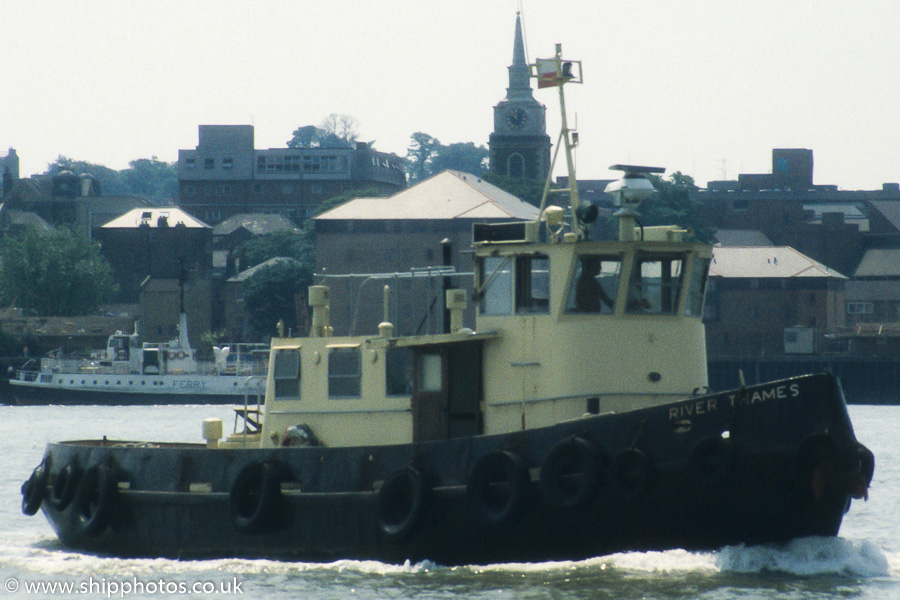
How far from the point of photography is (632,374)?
16250 millimetres

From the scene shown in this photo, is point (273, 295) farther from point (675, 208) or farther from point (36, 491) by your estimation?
point (36, 491)

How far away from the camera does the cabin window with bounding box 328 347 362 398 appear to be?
18.0m

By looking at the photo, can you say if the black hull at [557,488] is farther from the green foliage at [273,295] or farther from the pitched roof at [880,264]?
the pitched roof at [880,264]

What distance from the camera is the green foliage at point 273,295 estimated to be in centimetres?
9950

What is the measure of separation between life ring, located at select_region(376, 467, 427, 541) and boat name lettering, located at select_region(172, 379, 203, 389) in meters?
62.0

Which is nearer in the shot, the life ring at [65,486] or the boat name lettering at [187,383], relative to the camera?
the life ring at [65,486]

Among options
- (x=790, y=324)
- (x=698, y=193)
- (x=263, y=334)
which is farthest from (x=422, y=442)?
(x=698, y=193)

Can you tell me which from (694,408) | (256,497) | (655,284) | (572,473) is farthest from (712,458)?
(256,497)

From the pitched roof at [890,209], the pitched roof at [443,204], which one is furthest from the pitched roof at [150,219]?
the pitched roof at [890,209]

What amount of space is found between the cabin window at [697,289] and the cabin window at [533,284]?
5.73ft

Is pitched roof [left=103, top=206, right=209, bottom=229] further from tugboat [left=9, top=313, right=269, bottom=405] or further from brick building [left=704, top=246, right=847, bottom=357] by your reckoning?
brick building [left=704, top=246, right=847, bottom=357]

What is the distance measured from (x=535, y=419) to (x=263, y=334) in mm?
86020

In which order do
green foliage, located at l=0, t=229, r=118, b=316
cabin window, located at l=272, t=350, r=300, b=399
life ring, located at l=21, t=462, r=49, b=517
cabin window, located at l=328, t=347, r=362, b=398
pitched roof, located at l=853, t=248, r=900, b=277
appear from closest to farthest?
cabin window, located at l=328, t=347, r=362, b=398
cabin window, located at l=272, t=350, r=300, b=399
life ring, located at l=21, t=462, r=49, b=517
green foliage, located at l=0, t=229, r=118, b=316
pitched roof, located at l=853, t=248, r=900, b=277

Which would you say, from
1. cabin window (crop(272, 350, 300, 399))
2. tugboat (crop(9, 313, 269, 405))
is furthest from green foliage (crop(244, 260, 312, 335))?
cabin window (crop(272, 350, 300, 399))
